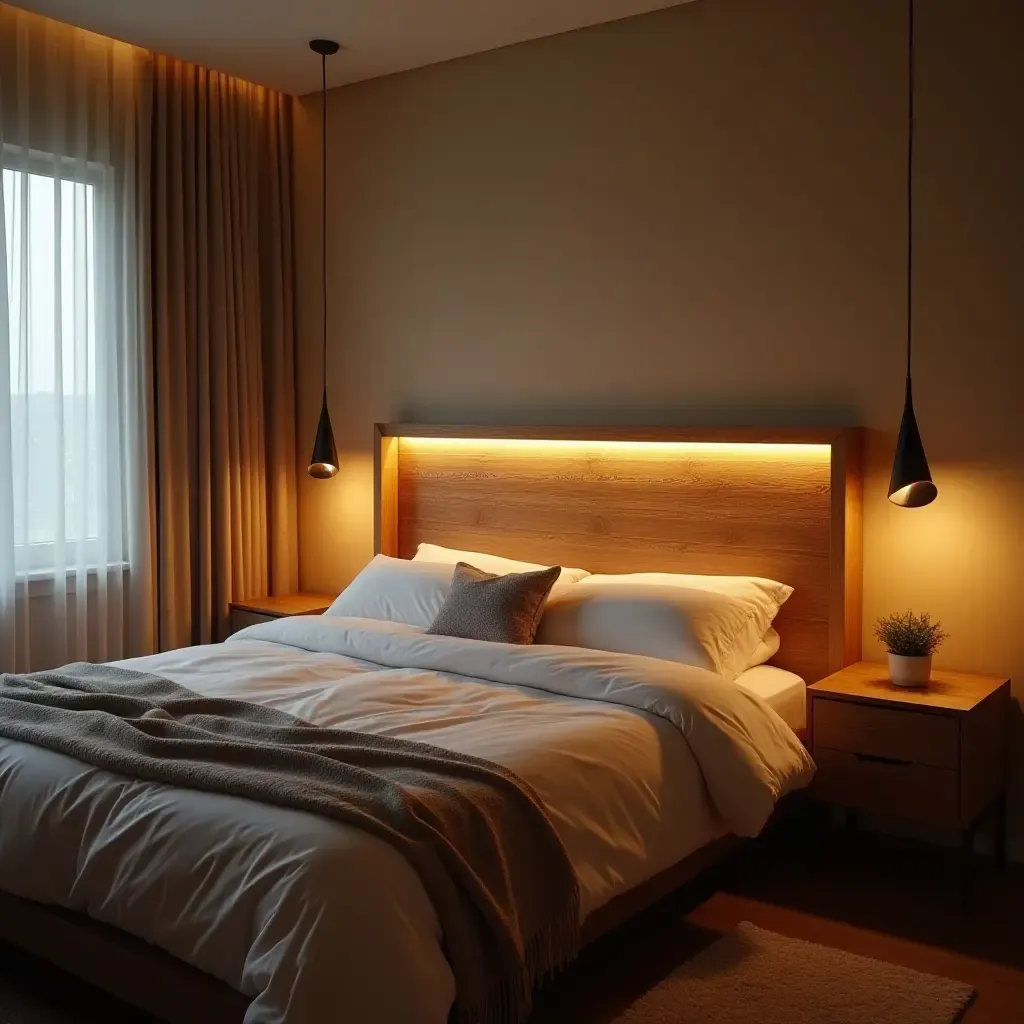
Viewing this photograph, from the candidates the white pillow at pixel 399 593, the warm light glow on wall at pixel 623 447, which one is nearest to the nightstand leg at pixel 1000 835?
the warm light glow on wall at pixel 623 447

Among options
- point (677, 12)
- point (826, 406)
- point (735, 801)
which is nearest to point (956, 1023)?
point (735, 801)

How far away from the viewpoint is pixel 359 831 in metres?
2.14

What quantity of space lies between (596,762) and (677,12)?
8.40 feet

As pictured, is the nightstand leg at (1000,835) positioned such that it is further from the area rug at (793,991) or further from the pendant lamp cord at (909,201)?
the pendant lamp cord at (909,201)

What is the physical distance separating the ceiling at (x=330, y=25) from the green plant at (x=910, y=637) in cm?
214

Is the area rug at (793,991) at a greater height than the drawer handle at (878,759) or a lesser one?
lesser

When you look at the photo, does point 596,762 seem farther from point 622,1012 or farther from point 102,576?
point 102,576

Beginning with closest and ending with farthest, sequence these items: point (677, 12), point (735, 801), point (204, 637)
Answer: point (735, 801) < point (677, 12) < point (204, 637)

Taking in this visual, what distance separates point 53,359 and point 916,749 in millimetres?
3175

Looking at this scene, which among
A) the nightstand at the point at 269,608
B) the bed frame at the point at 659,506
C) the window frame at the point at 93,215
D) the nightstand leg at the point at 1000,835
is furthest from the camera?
the nightstand at the point at 269,608

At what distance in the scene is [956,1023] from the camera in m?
2.51

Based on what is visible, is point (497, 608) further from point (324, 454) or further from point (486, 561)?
point (324, 454)

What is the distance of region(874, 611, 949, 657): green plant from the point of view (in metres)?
3.22

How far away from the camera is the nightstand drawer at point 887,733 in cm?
302
